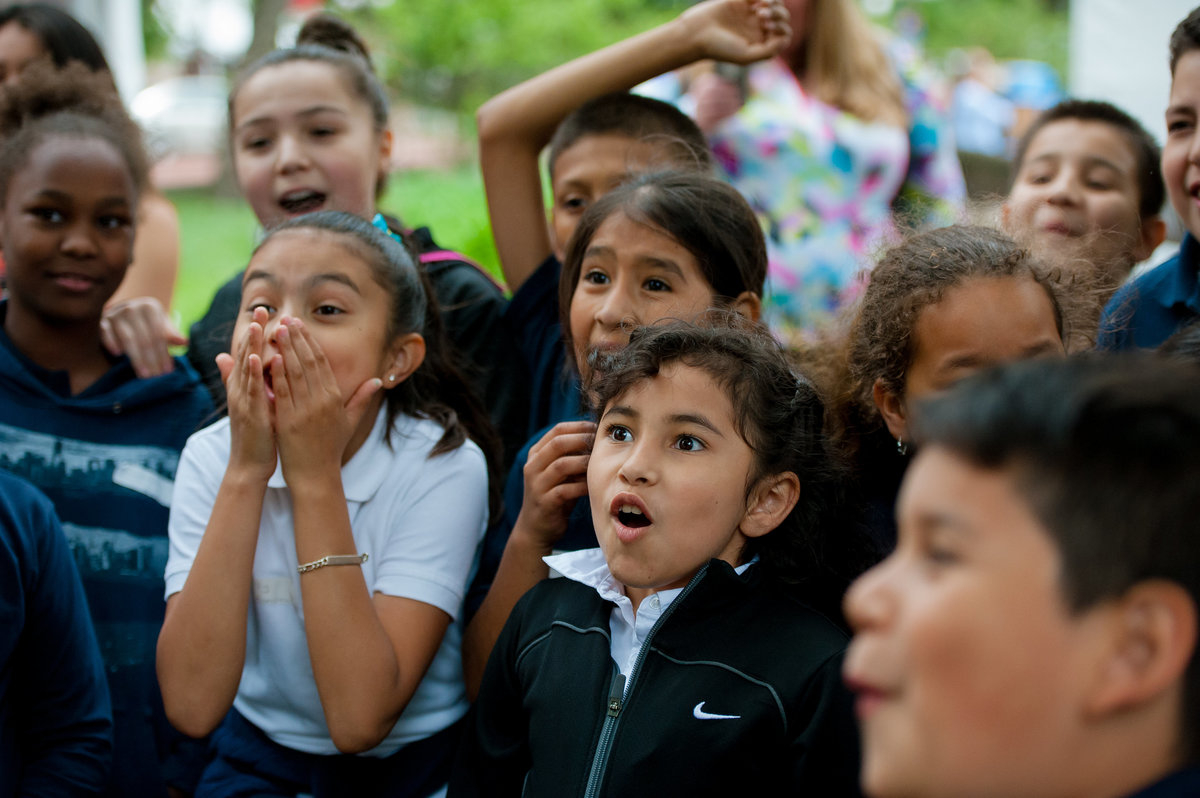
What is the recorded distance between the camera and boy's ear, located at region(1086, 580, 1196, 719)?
3.24ft

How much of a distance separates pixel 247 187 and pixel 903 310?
6.39 ft

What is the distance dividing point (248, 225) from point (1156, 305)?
435 inches

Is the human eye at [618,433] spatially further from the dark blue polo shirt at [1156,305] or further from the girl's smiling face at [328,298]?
the dark blue polo shirt at [1156,305]

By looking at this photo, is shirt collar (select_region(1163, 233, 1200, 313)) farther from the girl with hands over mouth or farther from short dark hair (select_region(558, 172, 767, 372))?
the girl with hands over mouth

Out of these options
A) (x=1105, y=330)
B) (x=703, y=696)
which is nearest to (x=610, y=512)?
(x=703, y=696)

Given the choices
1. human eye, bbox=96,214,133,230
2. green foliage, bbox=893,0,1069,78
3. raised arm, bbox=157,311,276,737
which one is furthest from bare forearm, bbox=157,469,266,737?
green foliage, bbox=893,0,1069,78

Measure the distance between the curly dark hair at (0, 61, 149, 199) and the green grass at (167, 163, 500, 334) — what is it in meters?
1.32

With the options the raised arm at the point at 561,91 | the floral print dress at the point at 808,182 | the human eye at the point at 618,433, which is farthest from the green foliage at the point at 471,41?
the human eye at the point at 618,433

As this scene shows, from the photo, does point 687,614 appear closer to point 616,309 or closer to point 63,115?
point 616,309

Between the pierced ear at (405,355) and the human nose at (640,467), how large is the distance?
0.73 m

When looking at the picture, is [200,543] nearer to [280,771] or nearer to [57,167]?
Result: [280,771]

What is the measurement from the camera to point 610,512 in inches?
71.3

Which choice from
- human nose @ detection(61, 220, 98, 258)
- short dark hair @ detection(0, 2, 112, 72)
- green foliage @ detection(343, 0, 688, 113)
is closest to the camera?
human nose @ detection(61, 220, 98, 258)

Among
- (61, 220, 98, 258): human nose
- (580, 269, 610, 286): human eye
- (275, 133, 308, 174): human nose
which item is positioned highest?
(275, 133, 308, 174): human nose
